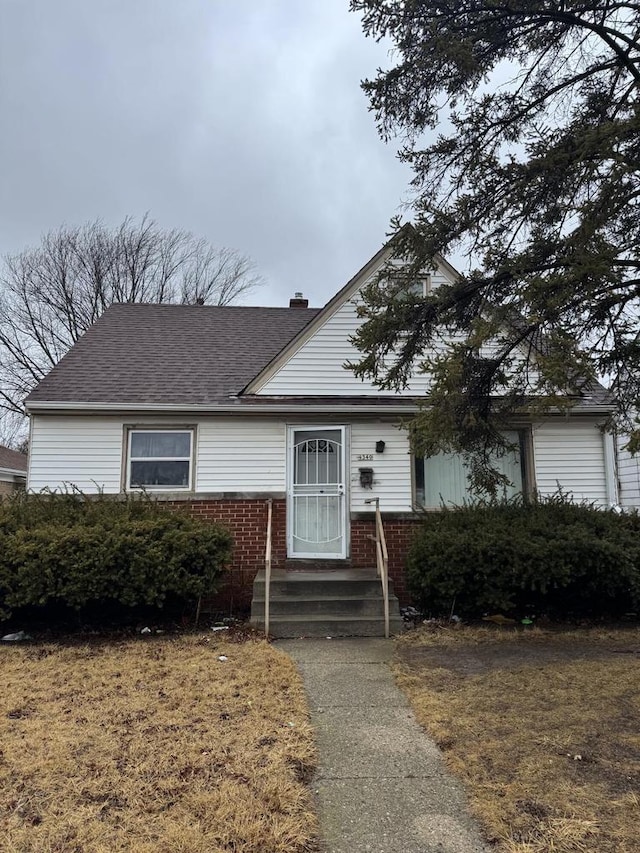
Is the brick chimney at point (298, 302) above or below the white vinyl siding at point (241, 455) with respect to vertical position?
above

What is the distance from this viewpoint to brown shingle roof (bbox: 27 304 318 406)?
923 centimetres

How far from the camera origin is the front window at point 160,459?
9.12 metres

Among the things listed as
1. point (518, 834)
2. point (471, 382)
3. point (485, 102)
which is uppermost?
point (485, 102)

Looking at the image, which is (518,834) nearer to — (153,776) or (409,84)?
(153,776)

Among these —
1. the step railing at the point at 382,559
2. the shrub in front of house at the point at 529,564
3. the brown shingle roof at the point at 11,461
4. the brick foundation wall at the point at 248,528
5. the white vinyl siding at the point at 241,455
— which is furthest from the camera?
the brown shingle roof at the point at 11,461

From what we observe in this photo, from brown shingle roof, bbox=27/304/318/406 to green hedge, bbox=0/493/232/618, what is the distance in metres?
2.30

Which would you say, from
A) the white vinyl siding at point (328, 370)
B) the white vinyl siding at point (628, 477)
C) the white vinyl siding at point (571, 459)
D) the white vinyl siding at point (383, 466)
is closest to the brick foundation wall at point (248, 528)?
the white vinyl siding at point (383, 466)

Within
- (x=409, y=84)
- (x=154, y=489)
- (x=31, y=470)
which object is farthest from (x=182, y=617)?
(x=409, y=84)

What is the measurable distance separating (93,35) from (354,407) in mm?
7807

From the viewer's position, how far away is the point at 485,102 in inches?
252

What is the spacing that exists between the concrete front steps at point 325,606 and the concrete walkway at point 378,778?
5.10 feet

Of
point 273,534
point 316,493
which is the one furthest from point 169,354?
point 273,534

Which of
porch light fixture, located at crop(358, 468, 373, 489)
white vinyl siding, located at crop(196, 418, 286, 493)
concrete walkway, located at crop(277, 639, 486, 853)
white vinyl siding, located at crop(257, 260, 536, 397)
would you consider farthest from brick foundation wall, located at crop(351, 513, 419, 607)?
concrete walkway, located at crop(277, 639, 486, 853)

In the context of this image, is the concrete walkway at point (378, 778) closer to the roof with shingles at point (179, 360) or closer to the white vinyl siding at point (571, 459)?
the roof with shingles at point (179, 360)
